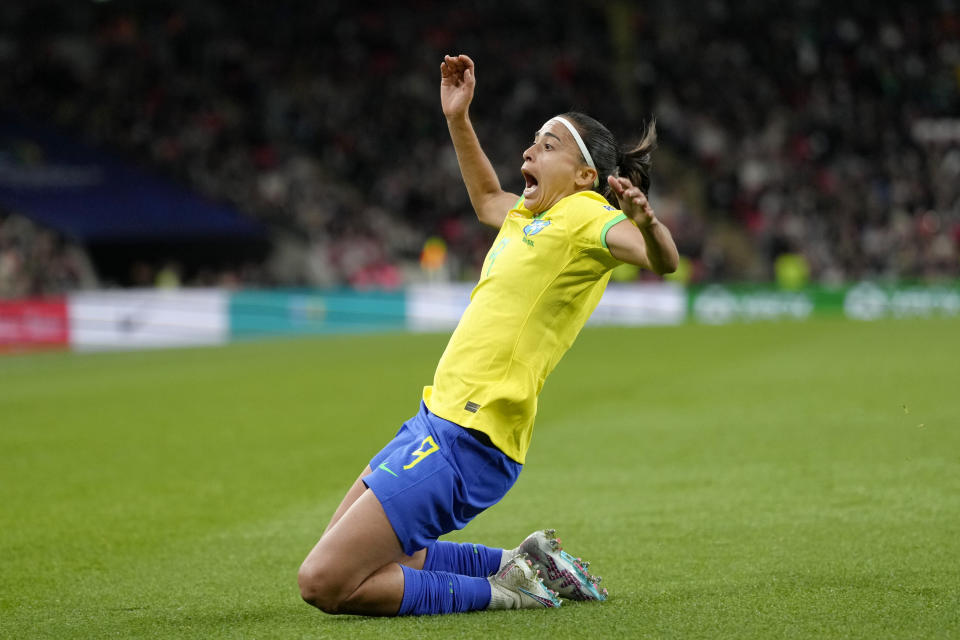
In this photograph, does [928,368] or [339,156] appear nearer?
[928,368]

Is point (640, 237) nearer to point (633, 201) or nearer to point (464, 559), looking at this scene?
point (633, 201)

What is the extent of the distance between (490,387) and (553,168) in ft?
2.82

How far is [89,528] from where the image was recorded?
694 centimetres

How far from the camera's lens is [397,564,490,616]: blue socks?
461cm

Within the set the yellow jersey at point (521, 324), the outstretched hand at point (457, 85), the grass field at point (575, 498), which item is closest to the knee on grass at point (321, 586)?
the grass field at point (575, 498)

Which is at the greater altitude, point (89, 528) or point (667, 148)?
point (667, 148)

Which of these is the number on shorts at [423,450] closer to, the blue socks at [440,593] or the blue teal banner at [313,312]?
the blue socks at [440,593]

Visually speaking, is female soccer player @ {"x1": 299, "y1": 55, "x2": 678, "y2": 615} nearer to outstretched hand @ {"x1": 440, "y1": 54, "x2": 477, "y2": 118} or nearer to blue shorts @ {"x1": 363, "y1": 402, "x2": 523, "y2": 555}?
blue shorts @ {"x1": 363, "y1": 402, "x2": 523, "y2": 555}

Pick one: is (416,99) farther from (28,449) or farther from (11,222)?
(28,449)

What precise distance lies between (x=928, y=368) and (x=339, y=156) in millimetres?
20057

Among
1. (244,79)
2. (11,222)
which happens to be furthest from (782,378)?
(244,79)

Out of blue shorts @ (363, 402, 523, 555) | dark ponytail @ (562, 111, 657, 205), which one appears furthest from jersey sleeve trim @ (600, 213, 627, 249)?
blue shorts @ (363, 402, 523, 555)

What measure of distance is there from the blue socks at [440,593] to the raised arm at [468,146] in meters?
1.45

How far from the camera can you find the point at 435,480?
14.3ft
